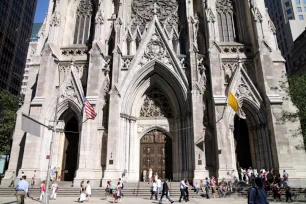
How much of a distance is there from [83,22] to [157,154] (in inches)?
641

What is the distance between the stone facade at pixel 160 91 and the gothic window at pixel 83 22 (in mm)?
151

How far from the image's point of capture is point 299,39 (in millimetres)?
43969

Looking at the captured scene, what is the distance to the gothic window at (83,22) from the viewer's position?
83.4ft

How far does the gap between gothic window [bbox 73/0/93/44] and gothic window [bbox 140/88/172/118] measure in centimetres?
911

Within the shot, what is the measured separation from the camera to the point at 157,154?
73.2 feet

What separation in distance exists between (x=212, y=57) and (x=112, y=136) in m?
11.1

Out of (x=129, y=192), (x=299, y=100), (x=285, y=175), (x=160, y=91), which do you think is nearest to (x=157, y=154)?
(x=129, y=192)

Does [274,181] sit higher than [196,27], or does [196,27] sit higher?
[196,27]

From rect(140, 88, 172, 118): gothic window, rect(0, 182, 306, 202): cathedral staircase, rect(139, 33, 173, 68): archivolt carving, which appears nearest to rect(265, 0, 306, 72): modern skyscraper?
rect(139, 33, 173, 68): archivolt carving

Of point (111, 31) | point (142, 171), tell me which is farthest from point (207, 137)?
point (111, 31)

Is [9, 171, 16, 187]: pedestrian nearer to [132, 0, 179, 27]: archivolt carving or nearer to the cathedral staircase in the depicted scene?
the cathedral staircase

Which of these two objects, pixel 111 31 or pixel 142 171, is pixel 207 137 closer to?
pixel 142 171

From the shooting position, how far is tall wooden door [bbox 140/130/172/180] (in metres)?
21.9

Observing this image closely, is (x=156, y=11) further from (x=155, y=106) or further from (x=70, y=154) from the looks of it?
(x=70, y=154)
